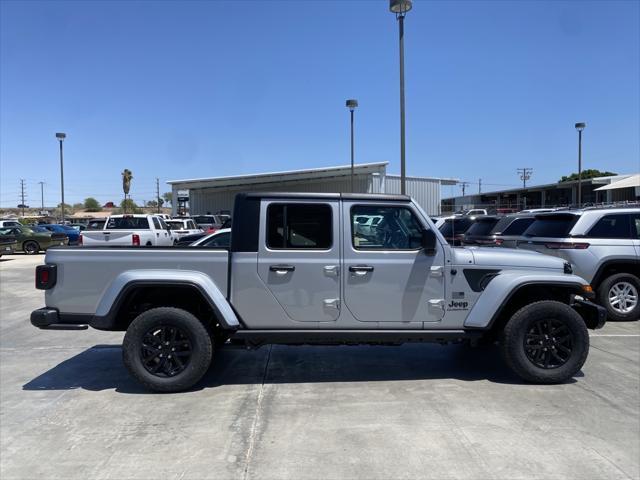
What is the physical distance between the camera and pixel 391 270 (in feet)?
16.2

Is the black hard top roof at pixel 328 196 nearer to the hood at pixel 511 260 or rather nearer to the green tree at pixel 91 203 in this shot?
the hood at pixel 511 260

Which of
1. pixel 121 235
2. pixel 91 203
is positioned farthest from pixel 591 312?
pixel 91 203

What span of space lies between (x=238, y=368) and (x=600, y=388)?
382 centimetres

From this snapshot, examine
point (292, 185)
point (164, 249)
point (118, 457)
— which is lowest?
point (118, 457)

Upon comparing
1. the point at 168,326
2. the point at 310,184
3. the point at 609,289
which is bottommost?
the point at 609,289

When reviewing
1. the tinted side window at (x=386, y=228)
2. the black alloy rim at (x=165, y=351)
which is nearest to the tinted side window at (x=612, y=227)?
the tinted side window at (x=386, y=228)

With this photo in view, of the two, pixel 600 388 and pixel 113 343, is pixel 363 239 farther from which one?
pixel 113 343

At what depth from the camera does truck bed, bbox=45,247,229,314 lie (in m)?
4.89

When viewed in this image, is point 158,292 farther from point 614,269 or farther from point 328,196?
point 614,269

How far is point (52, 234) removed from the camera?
24609 mm

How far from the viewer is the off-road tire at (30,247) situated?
80.1ft

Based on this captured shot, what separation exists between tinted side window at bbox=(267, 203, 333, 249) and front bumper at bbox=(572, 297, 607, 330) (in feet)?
9.06

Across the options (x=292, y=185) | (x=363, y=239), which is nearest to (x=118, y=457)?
(x=363, y=239)

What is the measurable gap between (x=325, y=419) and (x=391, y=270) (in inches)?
60.4
